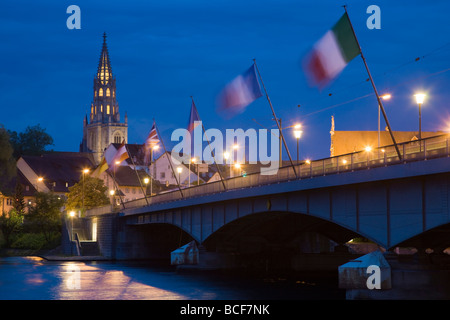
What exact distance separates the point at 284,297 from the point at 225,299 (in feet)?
12.6

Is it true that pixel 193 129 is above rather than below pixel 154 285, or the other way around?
above

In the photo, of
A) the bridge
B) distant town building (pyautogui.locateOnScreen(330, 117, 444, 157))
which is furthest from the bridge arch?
distant town building (pyautogui.locateOnScreen(330, 117, 444, 157))

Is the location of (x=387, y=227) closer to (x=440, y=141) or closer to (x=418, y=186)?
(x=418, y=186)

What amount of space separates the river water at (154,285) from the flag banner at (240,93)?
12817mm

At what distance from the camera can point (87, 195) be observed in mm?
125250

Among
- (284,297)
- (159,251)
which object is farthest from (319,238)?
(284,297)

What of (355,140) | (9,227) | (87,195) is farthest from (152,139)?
(355,140)

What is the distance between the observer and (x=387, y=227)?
38.4 m

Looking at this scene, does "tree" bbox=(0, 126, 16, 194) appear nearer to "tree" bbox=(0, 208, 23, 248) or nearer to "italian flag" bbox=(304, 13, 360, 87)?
"tree" bbox=(0, 208, 23, 248)

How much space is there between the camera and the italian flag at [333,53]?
40.3 meters

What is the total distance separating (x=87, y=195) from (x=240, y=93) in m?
77.0

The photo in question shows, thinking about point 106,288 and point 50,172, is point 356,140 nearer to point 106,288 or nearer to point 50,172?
point 106,288

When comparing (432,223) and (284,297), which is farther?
(284,297)

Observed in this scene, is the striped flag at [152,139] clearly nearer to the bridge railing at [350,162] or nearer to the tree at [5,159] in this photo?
the bridge railing at [350,162]
